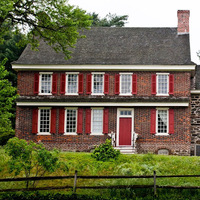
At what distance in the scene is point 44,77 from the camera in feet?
79.3

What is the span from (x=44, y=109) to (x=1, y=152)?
4.99m

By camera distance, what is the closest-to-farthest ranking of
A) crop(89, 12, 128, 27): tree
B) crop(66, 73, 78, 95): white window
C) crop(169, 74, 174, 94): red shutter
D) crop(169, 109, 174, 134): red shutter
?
crop(169, 109, 174, 134): red shutter < crop(169, 74, 174, 94): red shutter < crop(66, 73, 78, 95): white window < crop(89, 12, 128, 27): tree

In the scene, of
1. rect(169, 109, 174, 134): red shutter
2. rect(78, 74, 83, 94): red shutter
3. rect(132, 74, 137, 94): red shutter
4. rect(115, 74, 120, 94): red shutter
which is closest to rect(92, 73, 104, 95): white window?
rect(78, 74, 83, 94): red shutter

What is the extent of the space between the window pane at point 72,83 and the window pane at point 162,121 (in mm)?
5786

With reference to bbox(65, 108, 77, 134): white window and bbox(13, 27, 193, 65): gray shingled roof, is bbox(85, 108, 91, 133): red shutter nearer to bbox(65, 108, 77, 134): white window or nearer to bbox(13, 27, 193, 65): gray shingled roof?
bbox(65, 108, 77, 134): white window

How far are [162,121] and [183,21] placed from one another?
311 inches

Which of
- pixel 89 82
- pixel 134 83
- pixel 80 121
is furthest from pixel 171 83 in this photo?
pixel 80 121

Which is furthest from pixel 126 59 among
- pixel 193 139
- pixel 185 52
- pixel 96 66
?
Result: pixel 193 139

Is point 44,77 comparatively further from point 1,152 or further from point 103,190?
point 103,190

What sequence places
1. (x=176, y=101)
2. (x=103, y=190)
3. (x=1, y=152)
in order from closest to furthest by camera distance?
(x=103, y=190), (x=1, y=152), (x=176, y=101)

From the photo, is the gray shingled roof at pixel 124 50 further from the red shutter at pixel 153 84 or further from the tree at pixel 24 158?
the tree at pixel 24 158

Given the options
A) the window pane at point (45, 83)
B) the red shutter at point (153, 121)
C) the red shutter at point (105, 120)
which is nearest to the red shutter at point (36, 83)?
the window pane at point (45, 83)

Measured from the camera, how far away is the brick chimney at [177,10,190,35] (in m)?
25.6

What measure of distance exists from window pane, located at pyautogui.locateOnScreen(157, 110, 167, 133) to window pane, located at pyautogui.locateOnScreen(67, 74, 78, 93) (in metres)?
5.79
